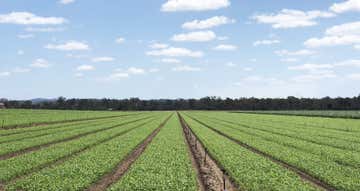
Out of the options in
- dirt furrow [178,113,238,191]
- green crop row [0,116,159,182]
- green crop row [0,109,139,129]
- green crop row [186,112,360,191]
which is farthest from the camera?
green crop row [0,109,139,129]

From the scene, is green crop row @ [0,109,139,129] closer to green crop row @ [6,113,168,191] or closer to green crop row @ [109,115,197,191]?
green crop row @ [6,113,168,191]

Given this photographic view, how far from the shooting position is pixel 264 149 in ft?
84.5

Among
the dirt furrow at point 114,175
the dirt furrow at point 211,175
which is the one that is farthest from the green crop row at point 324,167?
the dirt furrow at point 114,175

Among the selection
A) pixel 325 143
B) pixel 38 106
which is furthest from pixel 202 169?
pixel 38 106

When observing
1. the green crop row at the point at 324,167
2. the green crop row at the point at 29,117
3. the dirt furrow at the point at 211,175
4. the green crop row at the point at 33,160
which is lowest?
the dirt furrow at the point at 211,175

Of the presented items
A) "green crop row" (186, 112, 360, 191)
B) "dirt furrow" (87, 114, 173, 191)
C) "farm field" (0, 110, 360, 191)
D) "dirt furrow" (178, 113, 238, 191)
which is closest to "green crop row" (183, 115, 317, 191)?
"farm field" (0, 110, 360, 191)

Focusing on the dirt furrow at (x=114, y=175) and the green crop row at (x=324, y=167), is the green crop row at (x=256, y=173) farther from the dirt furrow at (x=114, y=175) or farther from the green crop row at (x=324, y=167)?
the dirt furrow at (x=114, y=175)

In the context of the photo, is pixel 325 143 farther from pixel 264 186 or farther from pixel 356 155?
pixel 264 186

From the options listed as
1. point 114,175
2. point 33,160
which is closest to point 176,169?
point 114,175

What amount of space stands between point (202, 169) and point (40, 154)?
11294 millimetres

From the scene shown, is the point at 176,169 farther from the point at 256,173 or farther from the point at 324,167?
the point at 324,167

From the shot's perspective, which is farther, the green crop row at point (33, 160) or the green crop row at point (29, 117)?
the green crop row at point (29, 117)

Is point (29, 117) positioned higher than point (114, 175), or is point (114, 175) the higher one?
point (29, 117)

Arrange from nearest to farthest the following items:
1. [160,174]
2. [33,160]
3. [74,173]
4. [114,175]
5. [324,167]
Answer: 1. [160,174]
2. [74,173]
3. [114,175]
4. [324,167]
5. [33,160]
